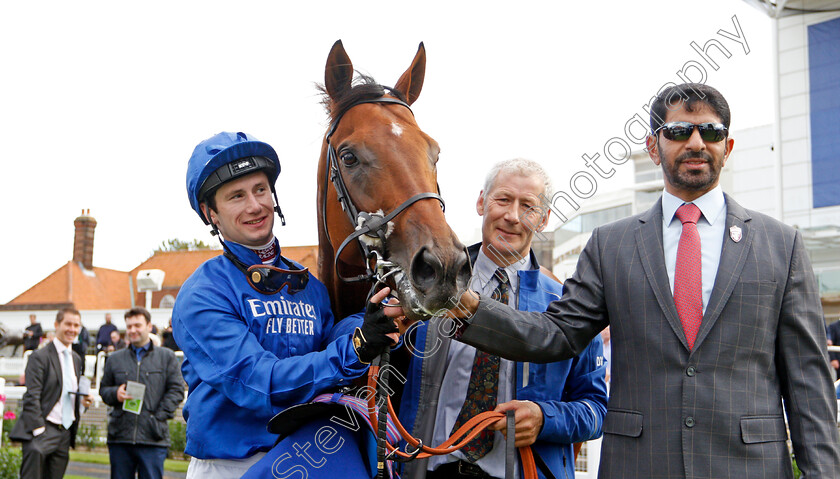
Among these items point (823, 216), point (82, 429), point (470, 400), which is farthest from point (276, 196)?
point (823, 216)

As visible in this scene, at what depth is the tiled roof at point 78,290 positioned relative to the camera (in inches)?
1475

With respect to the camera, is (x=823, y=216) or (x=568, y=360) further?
(x=823, y=216)

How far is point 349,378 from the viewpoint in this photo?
192 cm

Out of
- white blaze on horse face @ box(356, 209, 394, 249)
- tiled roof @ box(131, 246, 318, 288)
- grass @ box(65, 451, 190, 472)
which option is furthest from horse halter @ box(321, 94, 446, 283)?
tiled roof @ box(131, 246, 318, 288)

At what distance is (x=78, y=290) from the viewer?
125 ft

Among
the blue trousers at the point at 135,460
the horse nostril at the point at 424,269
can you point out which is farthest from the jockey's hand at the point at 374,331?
the blue trousers at the point at 135,460

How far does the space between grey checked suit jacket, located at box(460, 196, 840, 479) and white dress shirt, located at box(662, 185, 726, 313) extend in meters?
0.04

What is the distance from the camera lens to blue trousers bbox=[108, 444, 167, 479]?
259 inches

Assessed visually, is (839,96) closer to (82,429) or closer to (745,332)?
(745,332)

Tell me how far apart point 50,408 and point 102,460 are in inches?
165

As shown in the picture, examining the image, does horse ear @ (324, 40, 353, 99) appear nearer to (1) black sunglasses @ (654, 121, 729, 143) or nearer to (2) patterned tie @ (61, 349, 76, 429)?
(1) black sunglasses @ (654, 121, 729, 143)

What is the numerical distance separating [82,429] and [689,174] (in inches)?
511

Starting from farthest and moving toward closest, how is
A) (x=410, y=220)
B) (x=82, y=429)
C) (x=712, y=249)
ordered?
(x=82, y=429), (x=712, y=249), (x=410, y=220)

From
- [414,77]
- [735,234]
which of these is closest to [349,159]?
[414,77]
